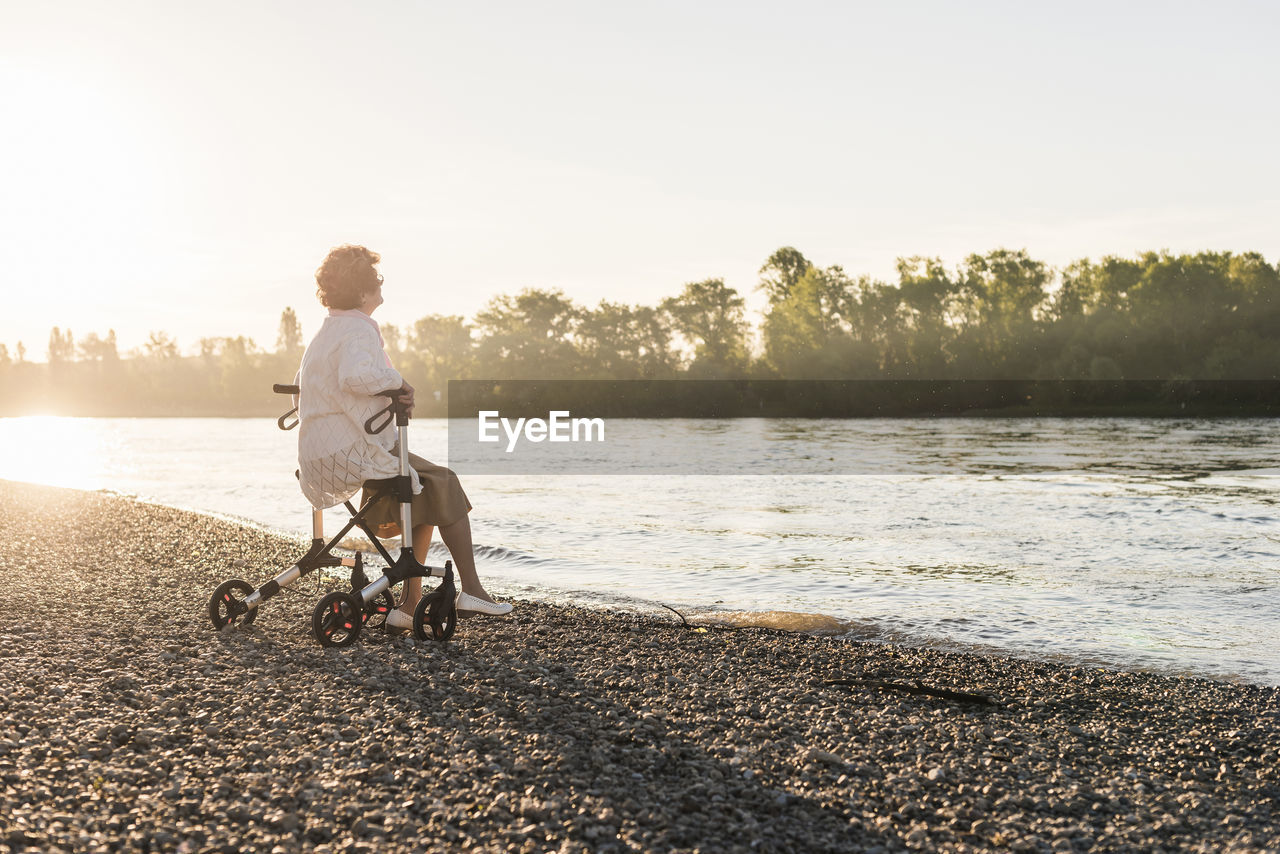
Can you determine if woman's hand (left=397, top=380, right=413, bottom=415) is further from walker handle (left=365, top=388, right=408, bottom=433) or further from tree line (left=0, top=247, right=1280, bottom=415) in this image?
tree line (left=0, top=247, right=1280, bottom=415)

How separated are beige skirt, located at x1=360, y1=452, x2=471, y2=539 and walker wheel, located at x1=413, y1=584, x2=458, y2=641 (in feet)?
1.68

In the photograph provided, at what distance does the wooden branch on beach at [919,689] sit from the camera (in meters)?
5.74

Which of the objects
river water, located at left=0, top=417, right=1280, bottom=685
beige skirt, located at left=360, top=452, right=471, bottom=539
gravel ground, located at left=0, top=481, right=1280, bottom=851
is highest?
beige skirt, located at left=360, top=452, right=471, bottom=539

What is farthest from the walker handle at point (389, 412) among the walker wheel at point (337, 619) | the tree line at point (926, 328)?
the tree line at point (926, 328)

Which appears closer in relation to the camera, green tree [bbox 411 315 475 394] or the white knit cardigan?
the white knit cardigan

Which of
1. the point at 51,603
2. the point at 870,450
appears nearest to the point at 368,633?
the point at 51,603

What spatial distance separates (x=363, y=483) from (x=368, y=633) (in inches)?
45.5

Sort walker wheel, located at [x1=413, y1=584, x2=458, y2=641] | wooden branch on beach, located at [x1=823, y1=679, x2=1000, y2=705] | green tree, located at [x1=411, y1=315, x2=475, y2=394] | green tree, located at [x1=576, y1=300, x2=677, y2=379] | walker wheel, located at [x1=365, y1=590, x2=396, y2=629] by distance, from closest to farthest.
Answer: wooden branch on beach, located at [x1=823, y1=679, x2=1000, y2=705] → walker wheel, located at [x1=413, y1=584, x2=458, y2=641] → walker wheel, located at [x1=365, y1=590, x2=396, y2=629] → green tree, located at [x1=576, y1=300, x2=677, y2=379] → green tree, located at [x1=411, y1=315, x2=475, y2=394]

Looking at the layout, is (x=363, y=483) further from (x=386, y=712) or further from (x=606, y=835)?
(x=606, y=835)

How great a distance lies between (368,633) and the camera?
6895 mm

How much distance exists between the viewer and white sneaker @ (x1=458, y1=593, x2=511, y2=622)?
690cm

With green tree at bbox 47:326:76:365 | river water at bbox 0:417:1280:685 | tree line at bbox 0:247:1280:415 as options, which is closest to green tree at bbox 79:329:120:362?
green tree at bbox 47:326:76:365

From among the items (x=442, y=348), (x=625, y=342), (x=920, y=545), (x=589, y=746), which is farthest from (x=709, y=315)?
(x=589, y=746)

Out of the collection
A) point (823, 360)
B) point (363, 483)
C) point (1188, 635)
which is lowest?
point (1188, 635)
